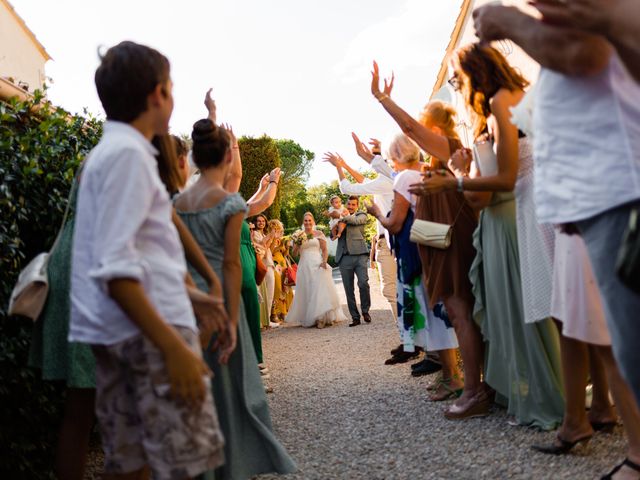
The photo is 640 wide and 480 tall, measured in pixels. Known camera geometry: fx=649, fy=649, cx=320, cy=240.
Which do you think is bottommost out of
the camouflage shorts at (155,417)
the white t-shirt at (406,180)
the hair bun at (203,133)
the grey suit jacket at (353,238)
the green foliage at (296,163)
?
the camouflage shorts at (155,417)

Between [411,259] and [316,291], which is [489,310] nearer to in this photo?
[411,259]

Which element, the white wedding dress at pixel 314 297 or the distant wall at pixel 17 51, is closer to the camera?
the white wedding dress at pixel 314 297

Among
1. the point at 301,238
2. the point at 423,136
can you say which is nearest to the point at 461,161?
the point at 423,136

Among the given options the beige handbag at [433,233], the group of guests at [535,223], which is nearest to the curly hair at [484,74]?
the group of guests at [535,223]

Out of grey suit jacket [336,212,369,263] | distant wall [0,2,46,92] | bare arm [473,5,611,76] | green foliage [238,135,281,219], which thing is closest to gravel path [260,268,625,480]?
bare arm [473,5,611,76]

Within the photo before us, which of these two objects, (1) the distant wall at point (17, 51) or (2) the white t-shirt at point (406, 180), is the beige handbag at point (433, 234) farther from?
(1) the distant wall at point (17, 51)

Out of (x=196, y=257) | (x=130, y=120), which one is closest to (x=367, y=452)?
(x=196, y=257)

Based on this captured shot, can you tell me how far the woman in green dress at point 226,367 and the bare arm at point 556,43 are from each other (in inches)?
60.6

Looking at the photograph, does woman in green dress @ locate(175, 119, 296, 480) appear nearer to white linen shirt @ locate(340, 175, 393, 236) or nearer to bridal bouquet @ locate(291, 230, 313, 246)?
white linen shirt @ locate(340, 175, 393, 236)

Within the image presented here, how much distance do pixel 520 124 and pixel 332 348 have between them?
6181mm

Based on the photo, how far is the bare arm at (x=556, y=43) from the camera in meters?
1.73

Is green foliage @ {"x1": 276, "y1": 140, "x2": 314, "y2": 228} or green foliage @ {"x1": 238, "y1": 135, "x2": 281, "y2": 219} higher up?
green foliage @ {"x1": 276, "y1": 140, "x2": 314, "y2": 228}

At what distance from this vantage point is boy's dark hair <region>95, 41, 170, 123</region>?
1.88m

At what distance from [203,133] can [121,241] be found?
5.44 feet
